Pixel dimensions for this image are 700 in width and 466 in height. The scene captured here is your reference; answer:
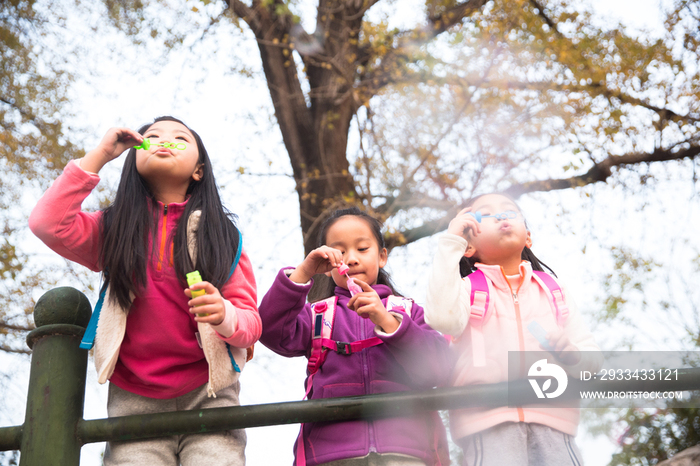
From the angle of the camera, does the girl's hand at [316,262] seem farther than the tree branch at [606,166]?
No

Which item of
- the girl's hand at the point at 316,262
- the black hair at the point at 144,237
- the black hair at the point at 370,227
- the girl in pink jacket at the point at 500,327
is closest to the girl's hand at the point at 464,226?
the girl in pink jacket at the point at 500,327

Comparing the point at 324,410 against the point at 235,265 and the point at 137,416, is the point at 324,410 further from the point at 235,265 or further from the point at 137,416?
the point at 235,265

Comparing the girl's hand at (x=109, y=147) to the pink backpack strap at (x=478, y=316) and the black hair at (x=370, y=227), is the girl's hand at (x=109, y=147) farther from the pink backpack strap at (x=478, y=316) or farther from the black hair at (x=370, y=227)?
the pink backpack strap at (x=478, y=316)

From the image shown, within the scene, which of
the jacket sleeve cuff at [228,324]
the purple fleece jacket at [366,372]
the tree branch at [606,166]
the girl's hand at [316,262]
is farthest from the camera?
the tree branch at [606,166]

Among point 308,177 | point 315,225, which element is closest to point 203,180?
point 315,225

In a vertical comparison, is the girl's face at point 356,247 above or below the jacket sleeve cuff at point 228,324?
above

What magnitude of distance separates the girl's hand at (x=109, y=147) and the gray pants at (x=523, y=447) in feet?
4.24

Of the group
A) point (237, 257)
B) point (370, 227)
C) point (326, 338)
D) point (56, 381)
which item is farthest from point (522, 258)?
point (56, 381)

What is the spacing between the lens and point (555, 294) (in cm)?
188

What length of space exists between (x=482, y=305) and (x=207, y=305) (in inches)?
32.8

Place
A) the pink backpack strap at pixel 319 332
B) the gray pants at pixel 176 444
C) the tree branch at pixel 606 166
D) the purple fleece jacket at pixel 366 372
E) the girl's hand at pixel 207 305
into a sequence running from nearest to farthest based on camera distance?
the girl's hand at pixel 207 305 → the gray pants at pixel 176 444 → the purple fleece jacket at pixel 366 372 → the pink backpack strap at pixel 319 332 → the tree branch at pixel 606 166

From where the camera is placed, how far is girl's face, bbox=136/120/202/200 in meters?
1.88

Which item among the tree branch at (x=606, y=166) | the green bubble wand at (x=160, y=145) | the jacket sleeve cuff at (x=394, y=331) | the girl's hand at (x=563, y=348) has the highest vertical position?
the tree branch at (x=606, y=166)

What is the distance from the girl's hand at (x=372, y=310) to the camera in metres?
1.75
